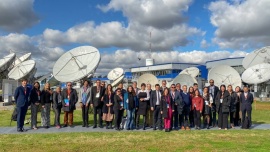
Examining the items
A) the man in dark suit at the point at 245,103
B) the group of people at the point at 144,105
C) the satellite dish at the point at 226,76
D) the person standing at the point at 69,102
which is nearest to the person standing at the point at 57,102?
the group of people at the point at 144,105

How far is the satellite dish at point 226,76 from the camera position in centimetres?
3180

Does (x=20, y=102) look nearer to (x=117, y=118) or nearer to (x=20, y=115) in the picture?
(x=20, y=115)

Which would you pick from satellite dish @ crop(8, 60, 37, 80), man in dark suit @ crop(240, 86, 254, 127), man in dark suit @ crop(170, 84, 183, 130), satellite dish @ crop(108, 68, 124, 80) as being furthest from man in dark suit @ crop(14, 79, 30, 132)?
satellite dish @ crop(108, 68, 124, 80)

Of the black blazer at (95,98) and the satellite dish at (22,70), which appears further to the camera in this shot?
the satellite dish at (22,70)

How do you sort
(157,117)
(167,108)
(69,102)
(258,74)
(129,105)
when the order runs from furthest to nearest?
(258,74) → (69,102) → (157,117) → (129,105) → (167,108)

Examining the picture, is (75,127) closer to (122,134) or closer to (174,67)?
(122,134)

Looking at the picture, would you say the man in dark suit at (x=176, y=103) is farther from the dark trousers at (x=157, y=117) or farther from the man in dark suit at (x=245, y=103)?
the man in dark suit at (x=245, y=103)

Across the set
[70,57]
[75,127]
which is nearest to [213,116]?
[75,127]

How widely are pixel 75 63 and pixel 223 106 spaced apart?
1544cm

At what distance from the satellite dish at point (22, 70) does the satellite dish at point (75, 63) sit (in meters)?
19.8

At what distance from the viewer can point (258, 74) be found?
3975 centimetres

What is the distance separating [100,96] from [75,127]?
5.35 ft

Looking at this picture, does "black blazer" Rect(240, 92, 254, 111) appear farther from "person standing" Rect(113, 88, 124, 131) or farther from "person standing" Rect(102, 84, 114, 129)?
"person standing" Rect(102, 84, 114, 129)

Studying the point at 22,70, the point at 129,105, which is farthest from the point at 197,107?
the point at 22,70
